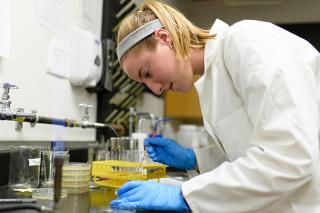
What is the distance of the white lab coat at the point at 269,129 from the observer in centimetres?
92

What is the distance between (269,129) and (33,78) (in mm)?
1042

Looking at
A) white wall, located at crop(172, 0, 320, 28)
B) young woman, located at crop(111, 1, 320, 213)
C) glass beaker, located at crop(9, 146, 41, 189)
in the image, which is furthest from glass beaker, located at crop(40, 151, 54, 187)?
white wall, located at crop(172, 0, 320, 28)

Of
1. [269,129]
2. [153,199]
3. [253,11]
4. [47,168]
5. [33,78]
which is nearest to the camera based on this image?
[269,129]

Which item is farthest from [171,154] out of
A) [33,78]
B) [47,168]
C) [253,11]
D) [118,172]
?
[253,11]

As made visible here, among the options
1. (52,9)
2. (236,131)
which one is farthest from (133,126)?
(236,131)

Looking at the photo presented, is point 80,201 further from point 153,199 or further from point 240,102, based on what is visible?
point 240,102

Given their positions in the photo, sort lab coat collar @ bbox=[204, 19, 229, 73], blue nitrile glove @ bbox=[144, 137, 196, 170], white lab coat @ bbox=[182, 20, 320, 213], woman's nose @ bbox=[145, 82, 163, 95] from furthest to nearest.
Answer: blue nitrile glove @ bbox=[144, 137, 196, 170] → woman's nose @ bbox=[145, 82, 163, 95] → lab coat collar @ bbox=[204, 19, 229, 73] → white lab coat @ bbox=[182, 20, 320, 213]

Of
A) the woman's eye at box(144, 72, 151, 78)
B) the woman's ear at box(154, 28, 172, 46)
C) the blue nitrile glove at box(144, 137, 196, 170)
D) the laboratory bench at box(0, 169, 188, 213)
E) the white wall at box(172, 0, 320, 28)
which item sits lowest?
the laboratory bench at box(0, 169, 188, 213)

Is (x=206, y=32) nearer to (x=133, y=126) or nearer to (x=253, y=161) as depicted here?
(x=253, y=161)

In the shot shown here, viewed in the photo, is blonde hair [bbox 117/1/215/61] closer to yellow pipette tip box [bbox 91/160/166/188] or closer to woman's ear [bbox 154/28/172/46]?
woman's ear [bbox 154/28/172/46]

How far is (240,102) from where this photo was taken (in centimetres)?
116

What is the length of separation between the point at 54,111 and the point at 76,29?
0.45 meters

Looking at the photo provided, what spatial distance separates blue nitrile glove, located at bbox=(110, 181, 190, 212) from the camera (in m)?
1.03

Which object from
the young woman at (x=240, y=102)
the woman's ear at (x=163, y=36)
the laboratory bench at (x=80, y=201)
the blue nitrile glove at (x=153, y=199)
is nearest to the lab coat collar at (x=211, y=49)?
the young woman at (x=240, y=102)
